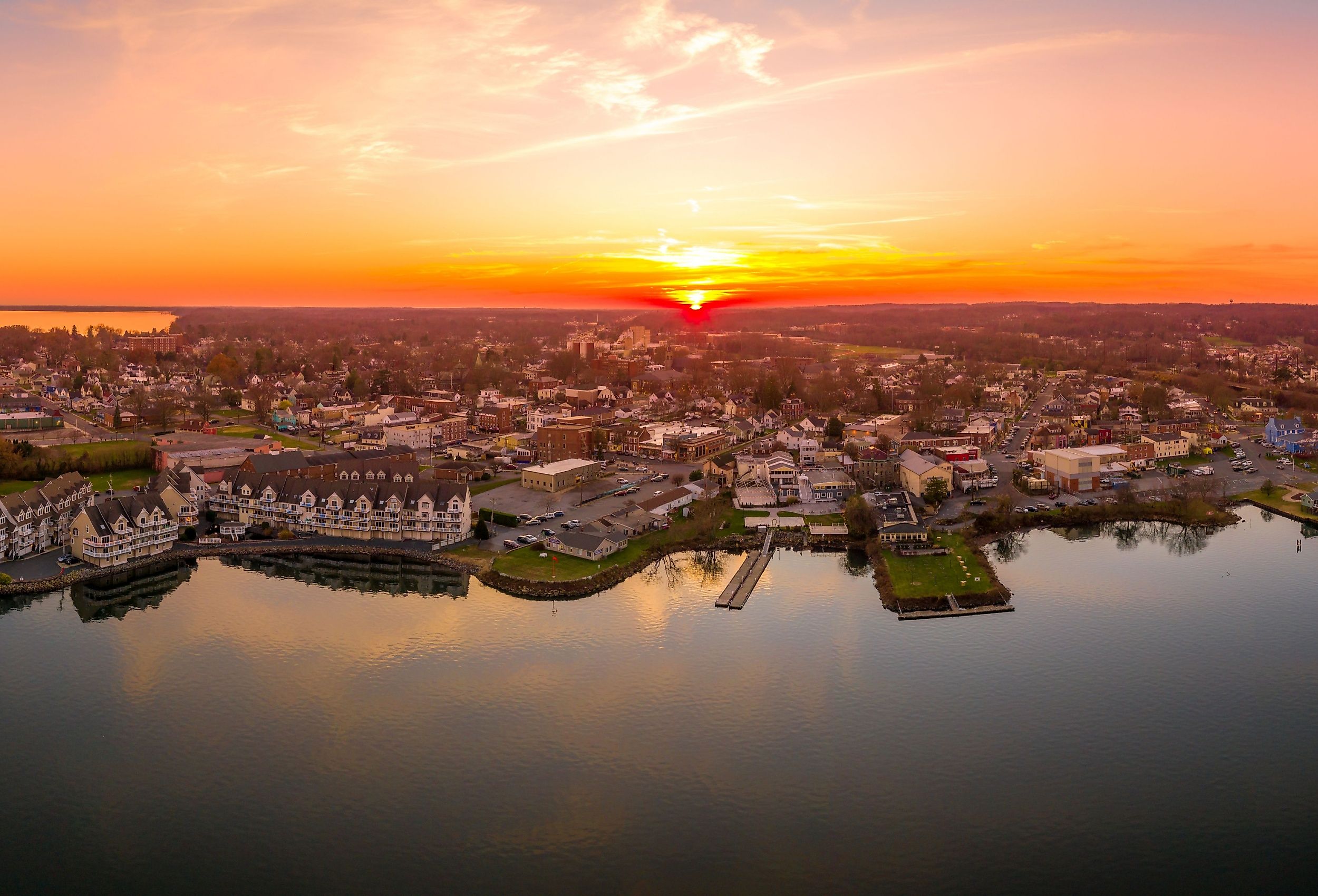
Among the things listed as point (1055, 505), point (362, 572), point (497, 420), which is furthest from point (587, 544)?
point (497, 420)

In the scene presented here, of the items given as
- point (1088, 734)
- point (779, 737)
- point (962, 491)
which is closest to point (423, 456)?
point (962, 491)

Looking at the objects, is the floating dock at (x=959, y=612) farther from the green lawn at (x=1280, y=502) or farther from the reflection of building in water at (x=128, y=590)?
the reflection of building in water at (x=128, y=590)

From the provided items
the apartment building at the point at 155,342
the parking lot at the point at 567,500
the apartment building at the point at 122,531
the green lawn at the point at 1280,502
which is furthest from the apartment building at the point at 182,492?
the apartment building at the point at 155,342

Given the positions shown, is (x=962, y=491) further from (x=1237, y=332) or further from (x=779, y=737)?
(x=1237, y=332)

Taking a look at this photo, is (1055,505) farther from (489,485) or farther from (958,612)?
(489,485)

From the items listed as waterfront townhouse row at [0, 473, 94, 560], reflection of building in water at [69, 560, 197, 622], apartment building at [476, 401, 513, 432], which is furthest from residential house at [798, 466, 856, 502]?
waterfront townhouse row at [0, 473, 94, 560]

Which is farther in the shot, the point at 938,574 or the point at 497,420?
the point at 497,420
